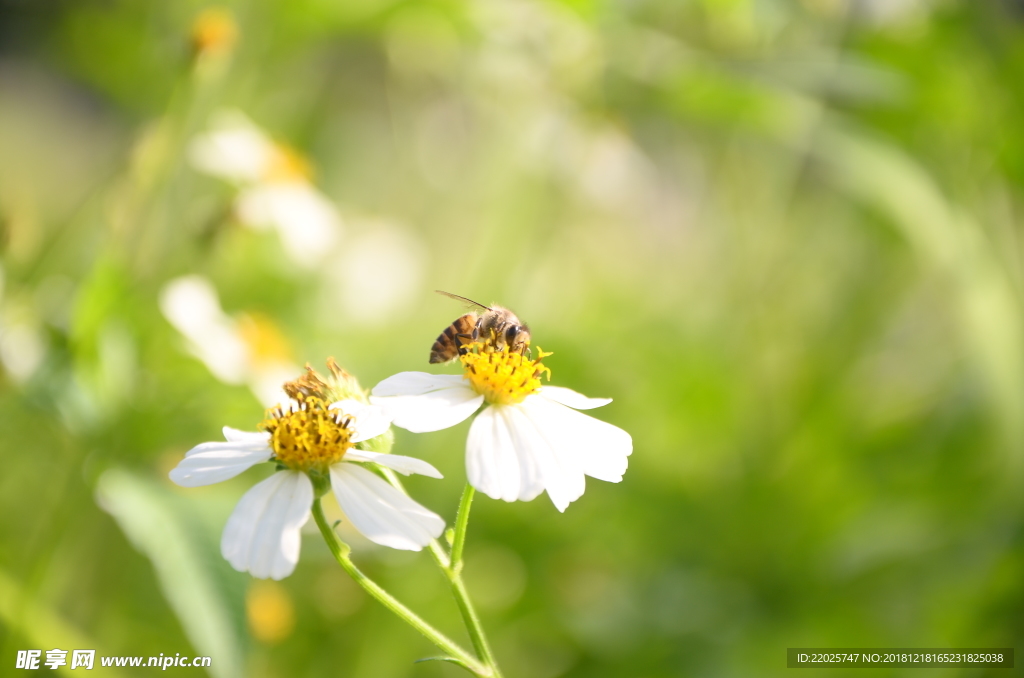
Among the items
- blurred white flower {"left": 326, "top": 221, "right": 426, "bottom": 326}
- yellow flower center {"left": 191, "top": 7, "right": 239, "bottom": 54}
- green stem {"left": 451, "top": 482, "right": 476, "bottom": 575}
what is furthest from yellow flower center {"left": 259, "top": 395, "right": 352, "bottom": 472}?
blurred white flower {"left": 326, "top": 221, "right": 426, "bottom": 326}

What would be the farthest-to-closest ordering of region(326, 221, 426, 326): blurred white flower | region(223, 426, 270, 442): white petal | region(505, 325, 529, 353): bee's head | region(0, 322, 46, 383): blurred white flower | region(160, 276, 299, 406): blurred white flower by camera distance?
region(326, 221, 426, 326): blurred white flower → region(160, 276, 299, 406): blurred white flower → region(0, 322, 46, 383): blurred white flower → region(505, 325, 529, 353): bee's head → region(223, 426, 270, 442): white petal

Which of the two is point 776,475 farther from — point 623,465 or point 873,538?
point 623,465

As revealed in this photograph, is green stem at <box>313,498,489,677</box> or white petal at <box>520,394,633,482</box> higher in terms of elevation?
white petal at <box>520,394,633,482</box>

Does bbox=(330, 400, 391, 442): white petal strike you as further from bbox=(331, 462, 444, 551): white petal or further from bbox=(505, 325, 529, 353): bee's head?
bbox=(505, 325, 529, 353): bee's head

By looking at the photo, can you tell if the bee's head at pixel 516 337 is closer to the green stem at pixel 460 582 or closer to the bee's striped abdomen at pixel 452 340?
the bee's striped abdomen at pixel 452 340

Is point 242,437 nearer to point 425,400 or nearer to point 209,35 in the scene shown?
point 425,400

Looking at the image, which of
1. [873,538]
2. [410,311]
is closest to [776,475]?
[873,538]
